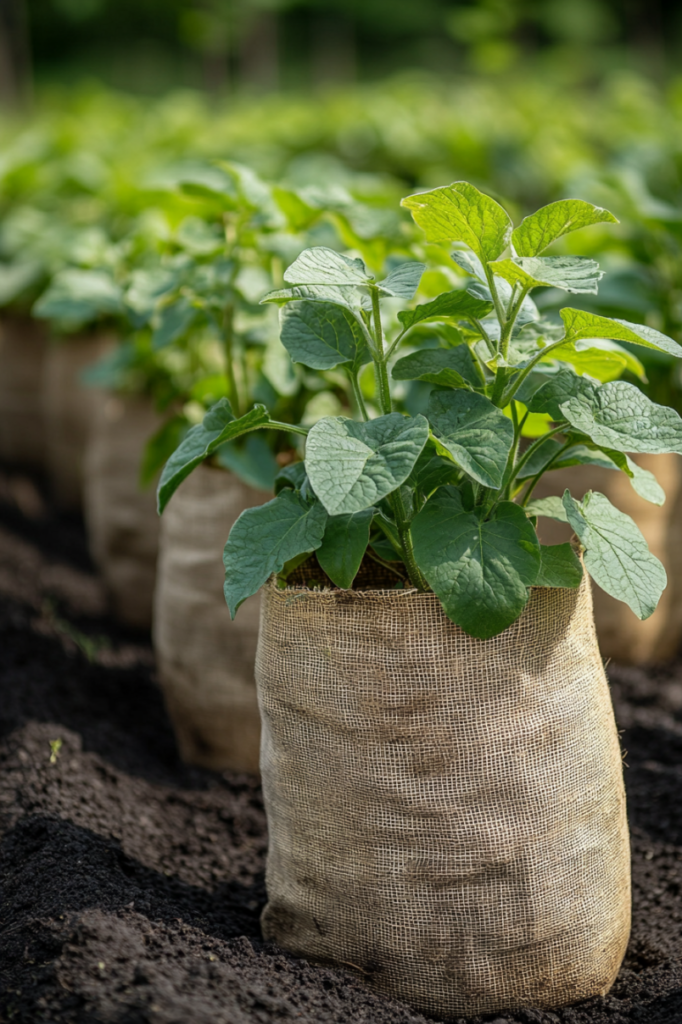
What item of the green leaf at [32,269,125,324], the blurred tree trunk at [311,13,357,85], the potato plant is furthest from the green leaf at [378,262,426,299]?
the blurred tree trunk at [311,13,357,85]

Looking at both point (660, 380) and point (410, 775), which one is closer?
point (410, 775)

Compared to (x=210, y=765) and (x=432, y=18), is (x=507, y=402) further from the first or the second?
(x=432, y=18)

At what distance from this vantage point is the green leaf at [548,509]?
1.26 meters

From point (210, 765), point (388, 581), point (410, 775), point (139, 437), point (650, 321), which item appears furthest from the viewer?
point (139, 437)

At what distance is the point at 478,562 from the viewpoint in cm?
110

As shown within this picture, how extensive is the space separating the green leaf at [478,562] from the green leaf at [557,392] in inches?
5.5

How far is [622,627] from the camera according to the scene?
2092 mm

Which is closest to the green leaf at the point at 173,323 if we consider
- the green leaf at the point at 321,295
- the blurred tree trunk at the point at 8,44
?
the green leaf at the point at 321,295

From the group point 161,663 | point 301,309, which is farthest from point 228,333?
point 161,663

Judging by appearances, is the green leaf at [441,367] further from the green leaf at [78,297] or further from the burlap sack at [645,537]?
the green leaf at [78,297]

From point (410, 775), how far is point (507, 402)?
47 centimetres

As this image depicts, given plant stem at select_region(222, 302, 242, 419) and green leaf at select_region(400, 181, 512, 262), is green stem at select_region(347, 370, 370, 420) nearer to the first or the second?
green leaf at select_region(400, 181, 512, 262)

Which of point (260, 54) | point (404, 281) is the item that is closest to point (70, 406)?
point (404, 281)

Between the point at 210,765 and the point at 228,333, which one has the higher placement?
the point at 228,333
